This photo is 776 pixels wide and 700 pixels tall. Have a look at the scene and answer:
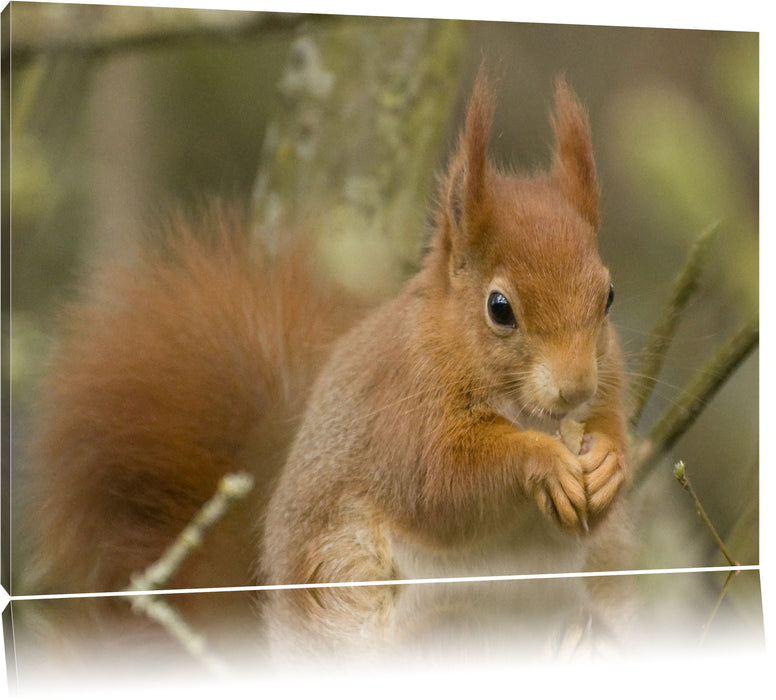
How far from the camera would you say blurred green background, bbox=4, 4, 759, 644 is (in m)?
2.98

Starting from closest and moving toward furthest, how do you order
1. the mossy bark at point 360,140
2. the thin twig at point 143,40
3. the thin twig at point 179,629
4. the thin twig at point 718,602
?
the thin twig at point 179,629
the thin twig at point 718,602
the thin twig at point 143,40
the mossy bark at point 360,140

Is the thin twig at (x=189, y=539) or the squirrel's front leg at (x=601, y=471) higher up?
the squirrel's front leg at (x=601, y=471)

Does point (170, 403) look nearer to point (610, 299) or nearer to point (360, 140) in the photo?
point (360, 140)

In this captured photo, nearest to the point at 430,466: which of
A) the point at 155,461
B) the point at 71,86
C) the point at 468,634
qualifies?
the point at 468,634

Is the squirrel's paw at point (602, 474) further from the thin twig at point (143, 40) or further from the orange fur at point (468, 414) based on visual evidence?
the thin twig at point (143, 40)

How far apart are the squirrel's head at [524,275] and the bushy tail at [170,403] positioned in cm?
48

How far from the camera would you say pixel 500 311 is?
279cm

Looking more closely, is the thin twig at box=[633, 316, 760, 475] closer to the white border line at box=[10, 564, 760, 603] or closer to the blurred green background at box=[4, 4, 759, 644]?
the blurred green background at box=[4, 4, 759, 644]

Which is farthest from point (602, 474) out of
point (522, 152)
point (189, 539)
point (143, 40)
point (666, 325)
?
point (143, 40)

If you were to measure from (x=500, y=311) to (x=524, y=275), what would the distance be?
4.0 inches

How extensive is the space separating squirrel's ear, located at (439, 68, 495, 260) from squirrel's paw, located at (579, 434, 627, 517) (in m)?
0.59

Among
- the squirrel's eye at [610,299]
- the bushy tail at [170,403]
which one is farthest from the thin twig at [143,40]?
the squirrel's eye at [610,299]

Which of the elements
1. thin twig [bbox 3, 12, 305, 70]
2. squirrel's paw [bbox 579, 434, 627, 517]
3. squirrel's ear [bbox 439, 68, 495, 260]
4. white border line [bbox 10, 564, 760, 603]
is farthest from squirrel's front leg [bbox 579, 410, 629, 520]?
thin twig [bbox 3, 12, 305, 70]

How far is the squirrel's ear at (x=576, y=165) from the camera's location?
3012 mm
